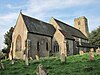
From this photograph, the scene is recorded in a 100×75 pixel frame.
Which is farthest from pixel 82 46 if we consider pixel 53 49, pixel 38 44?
pixel 38 44

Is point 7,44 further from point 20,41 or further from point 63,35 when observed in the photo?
point 63,35

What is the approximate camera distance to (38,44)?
37844 millimetres

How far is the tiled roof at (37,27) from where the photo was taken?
121 feet

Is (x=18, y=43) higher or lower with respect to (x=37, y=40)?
lower

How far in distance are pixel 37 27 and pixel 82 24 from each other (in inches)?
1166

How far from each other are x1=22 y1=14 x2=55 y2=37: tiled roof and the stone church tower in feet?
73.7

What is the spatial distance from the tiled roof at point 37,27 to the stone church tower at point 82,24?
73.7 feet

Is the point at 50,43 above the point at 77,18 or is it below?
below

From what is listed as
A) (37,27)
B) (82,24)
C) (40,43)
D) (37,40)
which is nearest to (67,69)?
(37,40)

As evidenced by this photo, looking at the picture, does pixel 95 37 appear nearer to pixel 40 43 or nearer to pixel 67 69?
pixel 40 43

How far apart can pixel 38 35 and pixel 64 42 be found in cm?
573

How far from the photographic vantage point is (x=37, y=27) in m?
38.8

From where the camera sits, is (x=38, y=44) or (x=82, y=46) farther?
(x=82, y=46)

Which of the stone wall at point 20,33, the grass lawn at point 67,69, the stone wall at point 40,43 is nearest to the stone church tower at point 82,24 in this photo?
the stone wall at point 40,43
